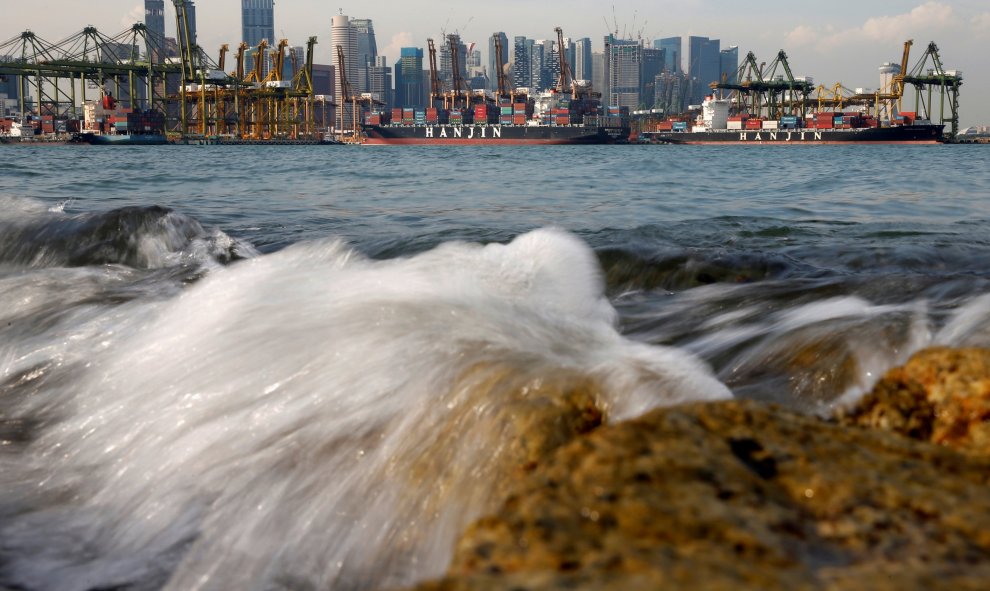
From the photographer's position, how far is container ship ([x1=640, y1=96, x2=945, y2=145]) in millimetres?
78500

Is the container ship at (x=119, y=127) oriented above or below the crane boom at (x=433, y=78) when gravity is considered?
below

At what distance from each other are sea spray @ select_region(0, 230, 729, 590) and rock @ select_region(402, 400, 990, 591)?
0.59 m

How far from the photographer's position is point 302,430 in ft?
9.00

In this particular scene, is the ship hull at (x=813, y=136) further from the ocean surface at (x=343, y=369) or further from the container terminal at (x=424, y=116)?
the ocean surface at (x=343, y=369)

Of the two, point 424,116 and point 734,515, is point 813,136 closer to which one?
point 424,116

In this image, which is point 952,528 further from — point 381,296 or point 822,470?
point 381,296

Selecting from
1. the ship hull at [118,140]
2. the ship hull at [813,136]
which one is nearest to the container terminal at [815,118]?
the ship hull at [813,136]

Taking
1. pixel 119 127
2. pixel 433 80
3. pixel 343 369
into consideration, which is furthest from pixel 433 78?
pixel 343 369

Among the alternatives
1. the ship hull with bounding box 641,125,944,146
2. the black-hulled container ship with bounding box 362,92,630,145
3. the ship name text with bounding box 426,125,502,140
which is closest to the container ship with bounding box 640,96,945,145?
the ship hull with bounding box 641,125,944,146

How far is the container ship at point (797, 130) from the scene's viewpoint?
78.5 meters

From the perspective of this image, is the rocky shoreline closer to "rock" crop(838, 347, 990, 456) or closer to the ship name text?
"rock" crop(838, 347, 990, 456)

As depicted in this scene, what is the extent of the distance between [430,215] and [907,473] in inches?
373

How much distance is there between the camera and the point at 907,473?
1556 mm

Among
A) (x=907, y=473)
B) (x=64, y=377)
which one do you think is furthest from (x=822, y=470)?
(x=64, y=377)
